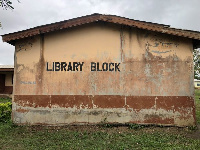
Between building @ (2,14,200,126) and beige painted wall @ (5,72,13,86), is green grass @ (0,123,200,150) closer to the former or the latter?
building @ (2,14,200,126)

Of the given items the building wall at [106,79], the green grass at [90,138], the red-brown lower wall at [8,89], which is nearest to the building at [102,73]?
the building wall at [106,79]

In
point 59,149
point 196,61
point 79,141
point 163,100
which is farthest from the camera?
point 196,61

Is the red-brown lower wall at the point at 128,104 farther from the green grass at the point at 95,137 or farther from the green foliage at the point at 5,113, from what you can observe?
the green foliage at the point at 5,113

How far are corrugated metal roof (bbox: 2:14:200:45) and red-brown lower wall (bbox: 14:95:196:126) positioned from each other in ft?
7.73

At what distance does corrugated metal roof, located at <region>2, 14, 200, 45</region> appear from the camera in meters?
7.36

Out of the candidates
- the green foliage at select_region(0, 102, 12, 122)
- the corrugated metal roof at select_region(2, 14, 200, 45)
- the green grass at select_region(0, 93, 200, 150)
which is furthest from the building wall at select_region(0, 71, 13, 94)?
the corrugated metal roof at select_region(2, 14, 200, 45)

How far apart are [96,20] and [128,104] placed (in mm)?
3440

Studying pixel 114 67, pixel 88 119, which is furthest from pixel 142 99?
pixel 88 119

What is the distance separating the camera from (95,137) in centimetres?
664

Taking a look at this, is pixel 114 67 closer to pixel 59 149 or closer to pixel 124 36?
pixel 124 36

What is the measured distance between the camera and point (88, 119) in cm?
779

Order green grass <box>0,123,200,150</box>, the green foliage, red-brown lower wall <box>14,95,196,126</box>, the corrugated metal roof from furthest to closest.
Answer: the green foliage < red-brown lower wall <box>14,95,196,126</box> < the corrugated metal roof < green grass <box>0,123,200,150</box>

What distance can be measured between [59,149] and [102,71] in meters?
3.44

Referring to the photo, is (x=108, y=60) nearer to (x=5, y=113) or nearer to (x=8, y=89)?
(x=5, y=113)
